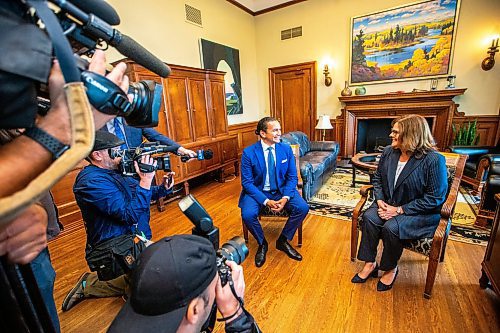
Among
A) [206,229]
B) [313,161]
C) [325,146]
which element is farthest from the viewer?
[325,146]

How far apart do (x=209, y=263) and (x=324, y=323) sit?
1201 millimetres

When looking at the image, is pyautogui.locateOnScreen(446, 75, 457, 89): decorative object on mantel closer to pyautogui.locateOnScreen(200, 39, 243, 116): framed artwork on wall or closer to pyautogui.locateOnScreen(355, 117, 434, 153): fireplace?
pyautogui.locateOnScreen(355, 117, 434, 153): fireplace

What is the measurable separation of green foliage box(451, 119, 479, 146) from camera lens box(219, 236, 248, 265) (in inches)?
180

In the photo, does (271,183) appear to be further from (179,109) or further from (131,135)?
(179,109)

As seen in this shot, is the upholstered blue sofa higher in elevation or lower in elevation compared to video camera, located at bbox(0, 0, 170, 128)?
lower

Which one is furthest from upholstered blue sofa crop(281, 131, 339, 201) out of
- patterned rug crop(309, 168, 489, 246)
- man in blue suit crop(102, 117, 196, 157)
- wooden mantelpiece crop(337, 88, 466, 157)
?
man in blue suit crop(102, 117, 196, 157)

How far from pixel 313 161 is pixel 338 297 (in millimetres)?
2207

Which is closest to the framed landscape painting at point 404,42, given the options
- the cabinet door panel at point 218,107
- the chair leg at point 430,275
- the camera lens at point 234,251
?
the cabinet door panel at point 218,107

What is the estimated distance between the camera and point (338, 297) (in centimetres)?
165

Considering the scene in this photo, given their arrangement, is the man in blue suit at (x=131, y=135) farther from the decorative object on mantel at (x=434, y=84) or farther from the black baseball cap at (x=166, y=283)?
the decorative object on mantel at (x=434, y=84)

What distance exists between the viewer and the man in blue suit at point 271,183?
6.95 feet

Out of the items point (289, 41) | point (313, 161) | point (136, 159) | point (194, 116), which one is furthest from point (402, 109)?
point (136, 159)

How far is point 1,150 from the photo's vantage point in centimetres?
33

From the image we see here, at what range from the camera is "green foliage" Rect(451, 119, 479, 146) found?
3.83m
